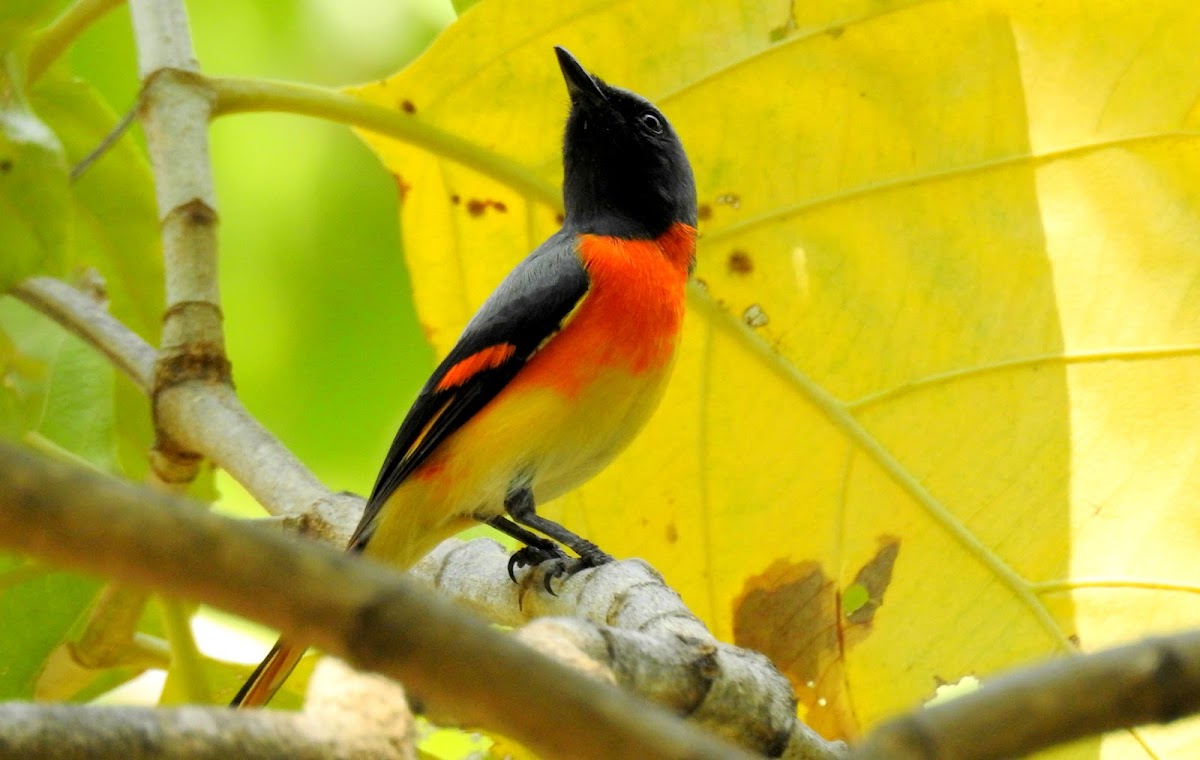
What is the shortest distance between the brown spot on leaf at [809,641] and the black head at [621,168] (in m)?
1.17

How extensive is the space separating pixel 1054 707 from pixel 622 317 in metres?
2.59

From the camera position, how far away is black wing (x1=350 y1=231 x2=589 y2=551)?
10.8 feet

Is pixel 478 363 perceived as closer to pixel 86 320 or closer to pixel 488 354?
pixel 488 354

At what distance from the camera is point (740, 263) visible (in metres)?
3.39

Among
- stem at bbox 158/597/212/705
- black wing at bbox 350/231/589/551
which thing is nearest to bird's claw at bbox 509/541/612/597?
black wing at bbox 350/231/589/551

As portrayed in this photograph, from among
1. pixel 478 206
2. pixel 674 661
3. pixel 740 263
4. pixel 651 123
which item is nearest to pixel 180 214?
pixel 478 206

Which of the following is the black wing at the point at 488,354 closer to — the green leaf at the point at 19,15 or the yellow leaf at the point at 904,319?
the yellow leaf at the point at 904,319

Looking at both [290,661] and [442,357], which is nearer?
[290,661]

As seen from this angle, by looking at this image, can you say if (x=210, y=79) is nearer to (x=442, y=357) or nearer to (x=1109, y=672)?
(x=442, y=357)

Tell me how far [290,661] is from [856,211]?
1.73 m

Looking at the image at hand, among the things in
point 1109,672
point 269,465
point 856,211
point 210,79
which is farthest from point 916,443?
point 1109,672

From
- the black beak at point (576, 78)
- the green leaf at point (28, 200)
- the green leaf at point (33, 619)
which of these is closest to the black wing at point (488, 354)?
the black beak at point (576, 78)

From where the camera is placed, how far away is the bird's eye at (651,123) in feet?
12.7

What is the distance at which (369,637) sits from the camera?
28.5 inches
